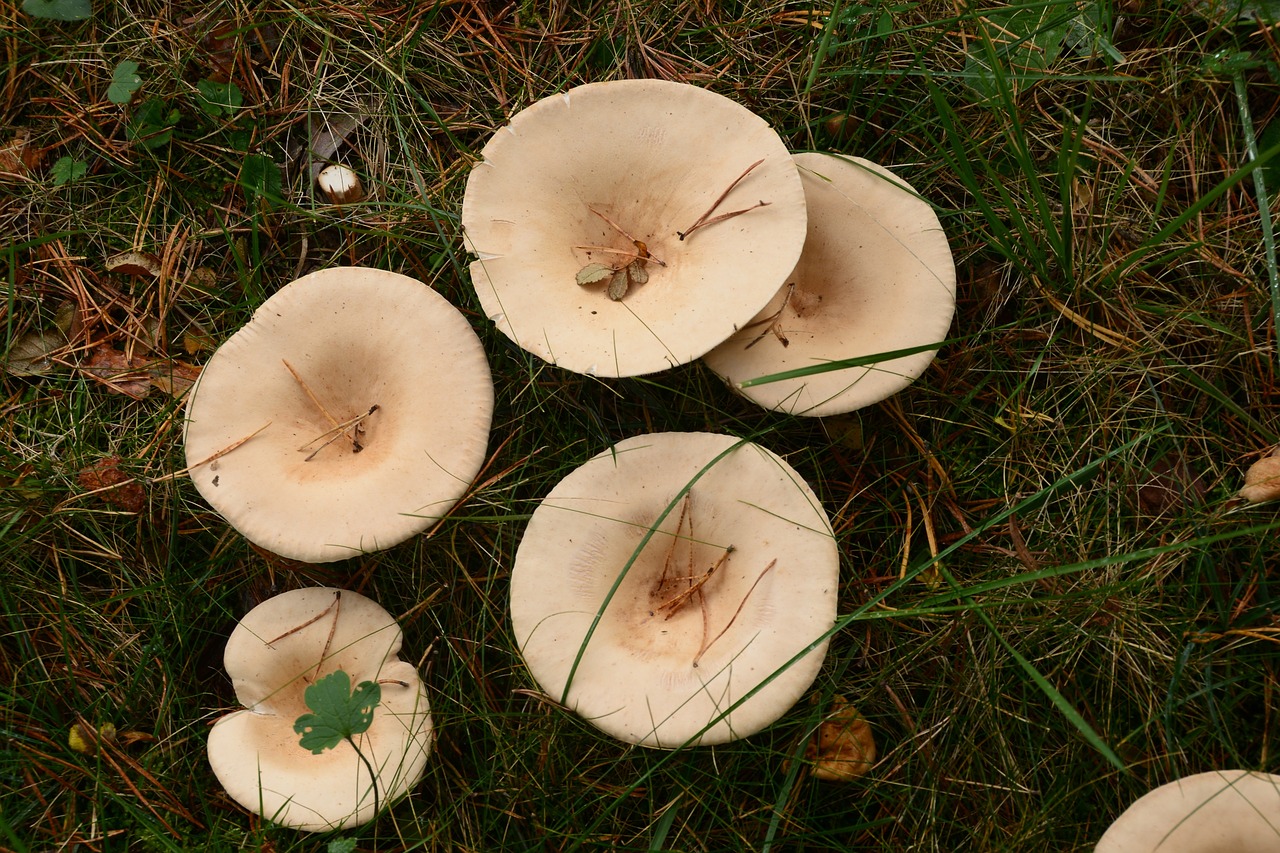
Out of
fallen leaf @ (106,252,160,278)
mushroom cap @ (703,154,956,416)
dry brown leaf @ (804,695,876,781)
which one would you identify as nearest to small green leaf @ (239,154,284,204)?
fallen leaf @ (106,252,160,278)

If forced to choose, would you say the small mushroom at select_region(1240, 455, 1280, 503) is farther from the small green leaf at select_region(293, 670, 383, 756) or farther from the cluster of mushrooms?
the small green leaf at select_region(293, 670, 383, 756)

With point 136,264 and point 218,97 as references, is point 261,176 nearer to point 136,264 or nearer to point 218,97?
point 218,97

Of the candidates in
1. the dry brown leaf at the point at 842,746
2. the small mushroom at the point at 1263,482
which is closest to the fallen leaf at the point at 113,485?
the dry brown leaf at the point at 842,746

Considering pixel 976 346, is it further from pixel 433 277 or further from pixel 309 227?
pixel 309 227

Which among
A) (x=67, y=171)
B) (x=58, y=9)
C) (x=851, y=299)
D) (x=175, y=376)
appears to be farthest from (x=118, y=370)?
(x=851, y=299)

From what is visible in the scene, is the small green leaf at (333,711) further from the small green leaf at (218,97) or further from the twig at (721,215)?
the small green leaf at (218,97)

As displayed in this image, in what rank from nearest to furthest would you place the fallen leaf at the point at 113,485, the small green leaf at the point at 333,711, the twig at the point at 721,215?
the small green leaf at the point at 333,711 < the twig at the point at 721,215 < the fallen leaf at the point at 113,485

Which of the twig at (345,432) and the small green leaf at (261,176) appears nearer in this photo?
the twig at (345,432)
